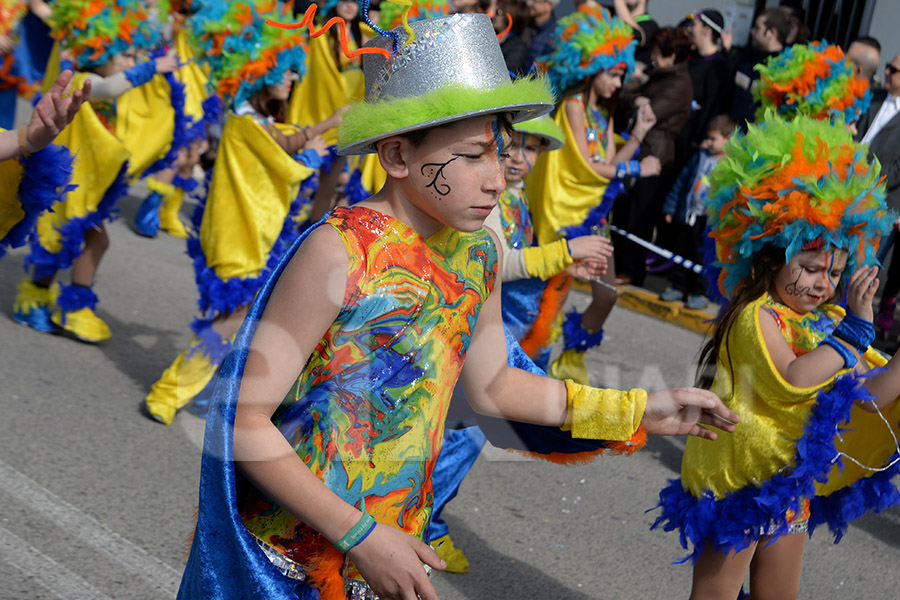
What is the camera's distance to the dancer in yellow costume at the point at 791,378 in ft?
9.24

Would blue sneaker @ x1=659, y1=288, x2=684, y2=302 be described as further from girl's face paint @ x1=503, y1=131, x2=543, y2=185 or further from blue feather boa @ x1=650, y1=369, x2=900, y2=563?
blue feather boa @ x1=650, y1=369, x2=900, y2=563

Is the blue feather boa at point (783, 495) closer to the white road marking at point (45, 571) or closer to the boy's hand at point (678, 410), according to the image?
the boy's hand at point (678, 410)

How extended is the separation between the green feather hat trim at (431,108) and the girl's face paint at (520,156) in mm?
2201

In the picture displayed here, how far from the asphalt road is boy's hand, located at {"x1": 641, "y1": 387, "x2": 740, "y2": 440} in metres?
1.67

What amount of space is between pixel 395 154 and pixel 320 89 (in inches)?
227

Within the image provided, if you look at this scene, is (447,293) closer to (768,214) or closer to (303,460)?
(303,460)

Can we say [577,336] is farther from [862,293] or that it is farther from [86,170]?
[862,293]

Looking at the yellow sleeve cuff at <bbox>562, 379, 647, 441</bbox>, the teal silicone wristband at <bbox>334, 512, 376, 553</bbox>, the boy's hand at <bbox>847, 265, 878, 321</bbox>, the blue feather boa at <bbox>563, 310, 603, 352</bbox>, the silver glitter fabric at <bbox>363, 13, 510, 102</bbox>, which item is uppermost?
the silver glitter fabric at <bbox>363, 13, 510, 102</bbox>

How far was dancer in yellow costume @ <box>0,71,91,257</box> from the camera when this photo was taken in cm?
303

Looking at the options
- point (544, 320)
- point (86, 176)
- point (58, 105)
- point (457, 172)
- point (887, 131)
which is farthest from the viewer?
point (887, 131)

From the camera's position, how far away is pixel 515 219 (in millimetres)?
4328

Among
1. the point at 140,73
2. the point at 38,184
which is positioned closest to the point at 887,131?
the point at 140,73

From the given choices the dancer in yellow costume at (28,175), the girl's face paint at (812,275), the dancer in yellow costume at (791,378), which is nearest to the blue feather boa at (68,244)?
the dancer in yellow costume at (28,175)

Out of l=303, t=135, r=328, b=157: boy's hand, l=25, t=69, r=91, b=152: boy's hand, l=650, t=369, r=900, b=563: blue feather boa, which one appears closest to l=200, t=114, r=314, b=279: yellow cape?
l=303, t=135, r=328, b=157: boy's hand
